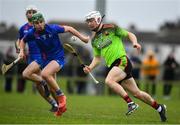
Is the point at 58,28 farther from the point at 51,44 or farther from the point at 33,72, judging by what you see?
the point at 33,72

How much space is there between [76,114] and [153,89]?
1488cm

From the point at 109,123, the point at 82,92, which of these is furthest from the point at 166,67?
Answer: the point at 109,123

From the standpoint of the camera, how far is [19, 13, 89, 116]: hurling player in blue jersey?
16.7 metres

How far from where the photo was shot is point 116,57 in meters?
16.0

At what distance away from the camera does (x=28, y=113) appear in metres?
17.5

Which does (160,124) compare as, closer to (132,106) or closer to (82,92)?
(132,106)

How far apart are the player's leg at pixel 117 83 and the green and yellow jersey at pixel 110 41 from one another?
338 mm

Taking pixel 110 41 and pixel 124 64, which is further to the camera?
pixel 110 41

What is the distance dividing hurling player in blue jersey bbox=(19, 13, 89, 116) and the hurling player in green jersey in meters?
0.61

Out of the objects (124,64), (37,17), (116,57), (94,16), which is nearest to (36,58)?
(37,17)

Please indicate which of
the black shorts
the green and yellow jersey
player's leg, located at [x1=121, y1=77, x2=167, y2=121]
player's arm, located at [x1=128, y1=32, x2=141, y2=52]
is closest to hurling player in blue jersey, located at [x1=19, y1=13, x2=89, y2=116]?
the green and yellow jersey

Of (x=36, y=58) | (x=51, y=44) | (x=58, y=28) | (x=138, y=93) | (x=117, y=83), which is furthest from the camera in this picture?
(x=36, y=58)

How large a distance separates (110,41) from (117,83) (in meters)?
0.96

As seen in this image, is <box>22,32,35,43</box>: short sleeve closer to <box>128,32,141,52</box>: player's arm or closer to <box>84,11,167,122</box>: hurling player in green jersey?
<box>84,11,167,122</box>: hurling player in green jersey
